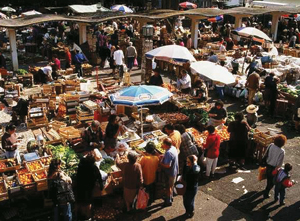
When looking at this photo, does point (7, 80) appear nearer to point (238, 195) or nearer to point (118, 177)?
point (118, 177)

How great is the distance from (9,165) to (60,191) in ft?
7.52

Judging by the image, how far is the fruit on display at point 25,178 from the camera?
759 centimetres

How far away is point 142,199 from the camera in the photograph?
768 centimetres

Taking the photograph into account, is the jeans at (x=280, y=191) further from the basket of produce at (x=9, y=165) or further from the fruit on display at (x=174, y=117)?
the basket of produce at (x=9, y=165)

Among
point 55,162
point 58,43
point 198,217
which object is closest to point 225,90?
point 198,217

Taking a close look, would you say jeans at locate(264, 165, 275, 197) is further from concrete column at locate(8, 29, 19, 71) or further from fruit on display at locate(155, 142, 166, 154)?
concrete column at locate(8, 29, 19, 71)

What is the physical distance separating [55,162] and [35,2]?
3412 centimetres

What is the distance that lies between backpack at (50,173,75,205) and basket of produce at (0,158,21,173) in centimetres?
189

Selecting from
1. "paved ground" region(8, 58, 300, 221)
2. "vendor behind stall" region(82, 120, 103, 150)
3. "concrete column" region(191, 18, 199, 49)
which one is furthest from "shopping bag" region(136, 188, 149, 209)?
"concrete column" region(191, 18, 199, 49)

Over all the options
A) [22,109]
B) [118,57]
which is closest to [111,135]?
[22,109]

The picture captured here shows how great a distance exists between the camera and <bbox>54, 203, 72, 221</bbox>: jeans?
22.2 ft

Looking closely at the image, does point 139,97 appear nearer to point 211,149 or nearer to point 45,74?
point 211,149

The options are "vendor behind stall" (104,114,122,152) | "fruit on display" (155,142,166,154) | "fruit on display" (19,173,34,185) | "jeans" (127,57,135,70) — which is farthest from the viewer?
"jeans" (127,57,135,70)

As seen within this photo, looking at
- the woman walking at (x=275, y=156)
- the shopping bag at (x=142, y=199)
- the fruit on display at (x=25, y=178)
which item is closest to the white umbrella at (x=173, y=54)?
the woman walking at (x=275, y=156)
